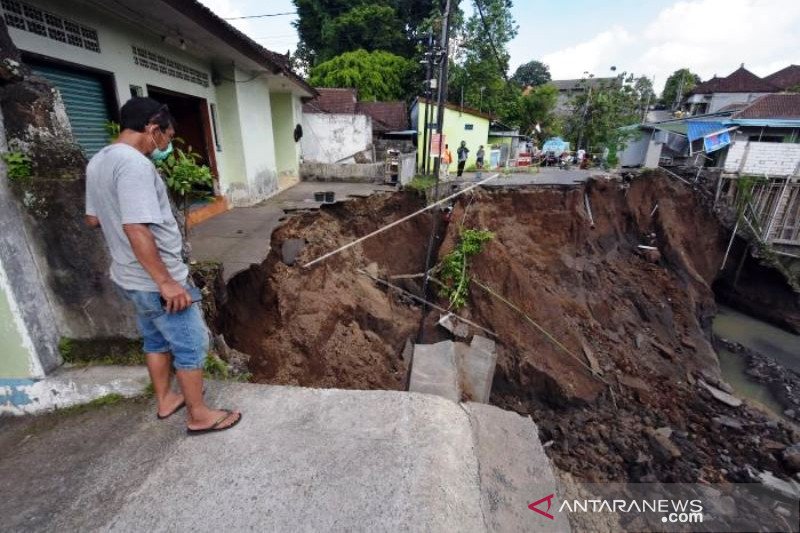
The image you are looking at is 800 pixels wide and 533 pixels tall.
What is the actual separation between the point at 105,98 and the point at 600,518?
7.35 metres

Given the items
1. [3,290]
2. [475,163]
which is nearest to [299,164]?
[475,163]

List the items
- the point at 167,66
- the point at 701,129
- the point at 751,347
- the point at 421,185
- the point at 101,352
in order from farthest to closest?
the point at 701,129 < the point at 751,347 < the point at 421,185 < the point at 167,66 < the point at 101,352

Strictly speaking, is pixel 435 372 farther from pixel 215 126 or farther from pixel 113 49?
pixel 215 126

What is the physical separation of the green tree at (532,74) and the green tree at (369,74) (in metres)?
38.9

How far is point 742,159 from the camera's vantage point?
48.2 feet

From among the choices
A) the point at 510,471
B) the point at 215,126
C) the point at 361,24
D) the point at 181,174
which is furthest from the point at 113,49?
the point at 361,24

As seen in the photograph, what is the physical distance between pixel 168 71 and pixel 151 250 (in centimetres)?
642

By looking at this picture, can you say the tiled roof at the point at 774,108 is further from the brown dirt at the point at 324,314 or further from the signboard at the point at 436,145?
the brown dirt at the point at 324,314

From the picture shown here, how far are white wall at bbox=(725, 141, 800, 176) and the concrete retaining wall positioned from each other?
1428cm

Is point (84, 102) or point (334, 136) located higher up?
point (84, 102)

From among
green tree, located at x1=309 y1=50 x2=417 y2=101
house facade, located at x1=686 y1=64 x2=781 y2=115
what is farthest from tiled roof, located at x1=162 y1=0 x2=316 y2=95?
house facade, located at x1=686 y1=64 x2=781 y2=115

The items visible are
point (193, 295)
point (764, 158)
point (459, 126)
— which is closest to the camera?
point (193, 295)

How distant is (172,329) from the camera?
1941mm

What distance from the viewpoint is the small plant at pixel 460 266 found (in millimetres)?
7645
